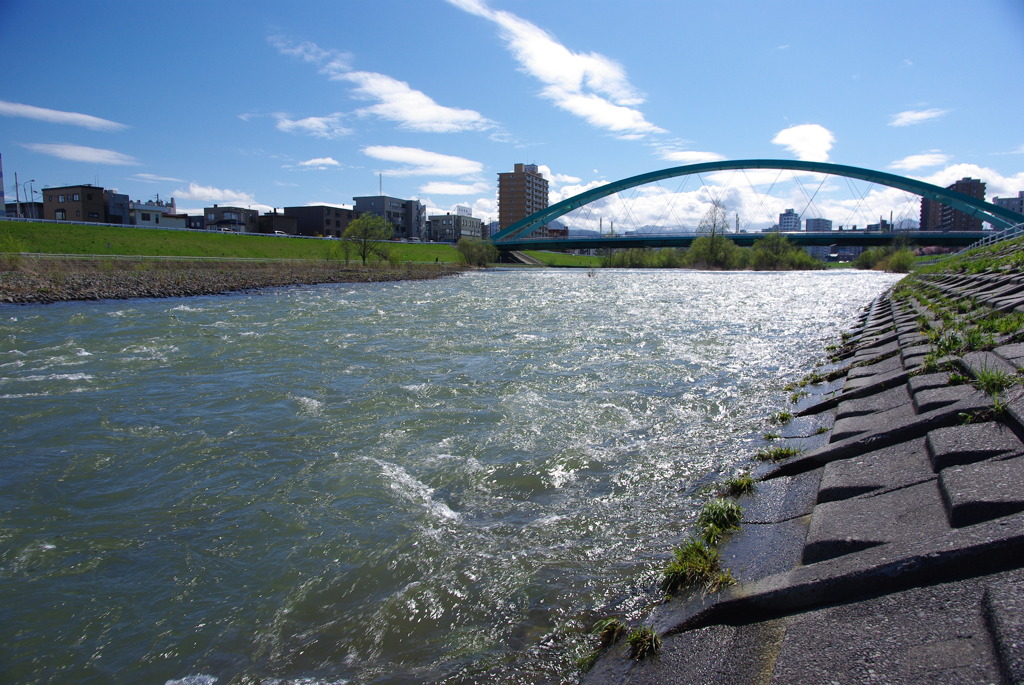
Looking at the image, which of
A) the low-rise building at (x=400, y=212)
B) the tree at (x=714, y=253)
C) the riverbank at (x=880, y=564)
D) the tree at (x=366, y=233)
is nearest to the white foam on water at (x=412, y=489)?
the riverbank at (x=880, y=564)

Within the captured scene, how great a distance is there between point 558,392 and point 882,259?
85.6 meters

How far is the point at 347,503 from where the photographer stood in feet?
18.5

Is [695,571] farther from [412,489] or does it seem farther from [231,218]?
[231,218]

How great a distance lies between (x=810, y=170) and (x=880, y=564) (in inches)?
4315

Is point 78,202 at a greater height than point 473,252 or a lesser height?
greater

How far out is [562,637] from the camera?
11.4ft

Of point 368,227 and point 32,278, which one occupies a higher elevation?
point 368,227

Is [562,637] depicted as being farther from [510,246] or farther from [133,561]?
[510,246]

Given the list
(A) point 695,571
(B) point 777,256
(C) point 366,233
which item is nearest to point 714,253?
(B) point 777,256

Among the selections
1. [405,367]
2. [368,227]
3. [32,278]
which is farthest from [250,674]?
[368,227]

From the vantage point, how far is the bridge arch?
8688 cm

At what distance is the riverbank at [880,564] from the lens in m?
2.16

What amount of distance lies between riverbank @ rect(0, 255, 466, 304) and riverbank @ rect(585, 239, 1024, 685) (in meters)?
29.9

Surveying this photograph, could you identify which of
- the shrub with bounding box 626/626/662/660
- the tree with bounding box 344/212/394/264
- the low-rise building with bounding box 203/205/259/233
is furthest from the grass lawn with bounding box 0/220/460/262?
the shrub with bounding box 626/626/662/660
